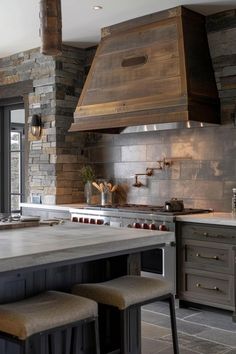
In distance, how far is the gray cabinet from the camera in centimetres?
415

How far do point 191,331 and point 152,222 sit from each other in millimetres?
1101

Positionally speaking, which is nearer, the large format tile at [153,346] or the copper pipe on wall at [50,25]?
the copper pipe on wall at [50,25]

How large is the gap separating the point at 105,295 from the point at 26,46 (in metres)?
4.45

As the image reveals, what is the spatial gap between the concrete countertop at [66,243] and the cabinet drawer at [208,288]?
4.76 ft

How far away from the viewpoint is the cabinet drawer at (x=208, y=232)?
4133mm

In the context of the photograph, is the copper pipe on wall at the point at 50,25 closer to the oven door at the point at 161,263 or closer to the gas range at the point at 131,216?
the gas range at the point at 131,216

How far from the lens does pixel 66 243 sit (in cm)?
250

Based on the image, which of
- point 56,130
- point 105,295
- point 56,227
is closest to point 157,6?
point 56,130

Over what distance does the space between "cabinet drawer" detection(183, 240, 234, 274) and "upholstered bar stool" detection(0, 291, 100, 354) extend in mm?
1987

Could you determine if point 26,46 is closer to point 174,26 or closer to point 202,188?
point 174,26

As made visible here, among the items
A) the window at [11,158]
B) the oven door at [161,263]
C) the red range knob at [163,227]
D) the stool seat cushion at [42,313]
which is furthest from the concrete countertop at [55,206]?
the stool seat cushion at [42,313]

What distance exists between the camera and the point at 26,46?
628cm

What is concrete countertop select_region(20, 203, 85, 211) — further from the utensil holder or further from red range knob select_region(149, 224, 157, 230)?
red range knob select_region(149, 224, 157, 230)

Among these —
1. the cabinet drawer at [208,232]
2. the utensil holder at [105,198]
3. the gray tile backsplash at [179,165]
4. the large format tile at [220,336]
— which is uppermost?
the gray tile backsplash at [179,165]
